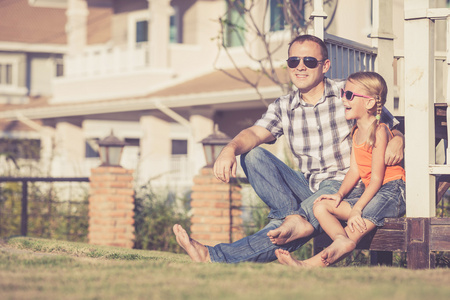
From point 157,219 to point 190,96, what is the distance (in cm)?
718

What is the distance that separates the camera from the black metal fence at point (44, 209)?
11.6 metres

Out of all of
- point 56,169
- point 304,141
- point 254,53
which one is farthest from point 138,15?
point 304,141

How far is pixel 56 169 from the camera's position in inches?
679

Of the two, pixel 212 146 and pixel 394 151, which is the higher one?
pixel 212 146

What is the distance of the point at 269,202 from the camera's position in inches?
219

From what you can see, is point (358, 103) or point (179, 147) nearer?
point (358, 103)

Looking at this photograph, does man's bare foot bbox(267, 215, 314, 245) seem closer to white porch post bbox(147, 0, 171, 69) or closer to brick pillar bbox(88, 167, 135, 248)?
brick pillar bbox(88, 167, 135, 248)

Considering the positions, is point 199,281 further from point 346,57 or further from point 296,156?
point 346,57

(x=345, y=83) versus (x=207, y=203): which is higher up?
(x=345, y=83)

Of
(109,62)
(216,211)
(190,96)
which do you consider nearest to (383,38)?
(216,211)

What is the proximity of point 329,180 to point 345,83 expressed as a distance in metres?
0.70

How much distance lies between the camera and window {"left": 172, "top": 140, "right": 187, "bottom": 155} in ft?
80.3

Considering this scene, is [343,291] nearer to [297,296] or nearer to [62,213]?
[297,296]

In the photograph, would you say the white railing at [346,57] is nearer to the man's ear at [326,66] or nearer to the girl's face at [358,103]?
the man's ear at [326,66]
